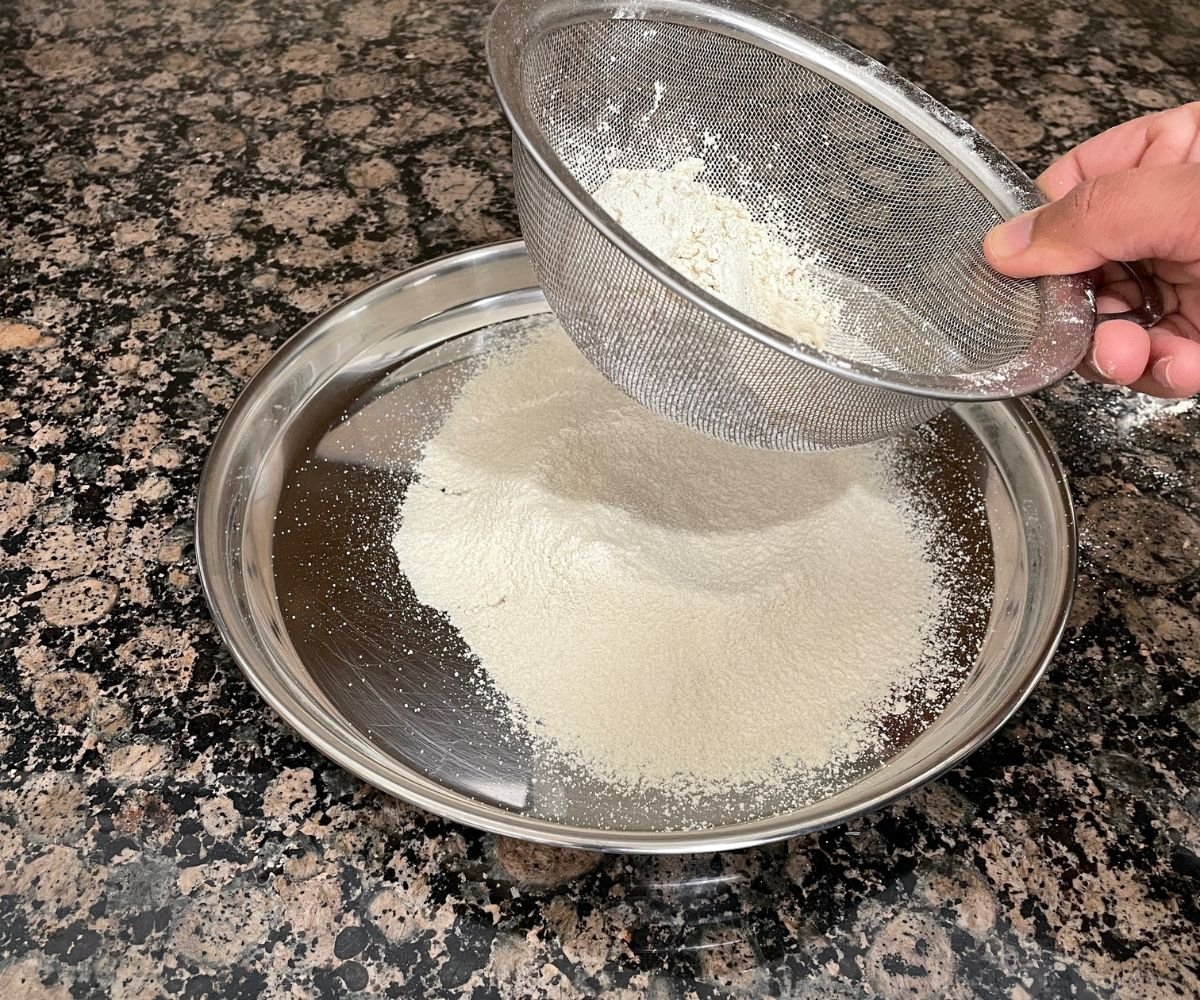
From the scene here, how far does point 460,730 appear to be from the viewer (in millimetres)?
785

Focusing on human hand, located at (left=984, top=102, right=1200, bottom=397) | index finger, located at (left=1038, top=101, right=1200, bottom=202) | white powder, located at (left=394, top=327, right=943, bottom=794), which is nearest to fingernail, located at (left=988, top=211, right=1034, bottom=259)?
human hand, located at (left=984, top=102, right=1200, bottom=397)

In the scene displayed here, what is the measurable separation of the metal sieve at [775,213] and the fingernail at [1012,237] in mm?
37

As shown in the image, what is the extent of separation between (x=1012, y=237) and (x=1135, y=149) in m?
0.26

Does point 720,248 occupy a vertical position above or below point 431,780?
above

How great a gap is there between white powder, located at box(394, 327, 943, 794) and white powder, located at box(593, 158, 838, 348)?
0.49 ft

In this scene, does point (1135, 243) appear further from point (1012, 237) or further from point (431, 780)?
point (431, 780)

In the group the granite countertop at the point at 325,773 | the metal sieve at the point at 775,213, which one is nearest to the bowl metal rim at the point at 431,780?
the granite countertop at the point at 325,773

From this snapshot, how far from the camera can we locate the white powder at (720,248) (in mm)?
887

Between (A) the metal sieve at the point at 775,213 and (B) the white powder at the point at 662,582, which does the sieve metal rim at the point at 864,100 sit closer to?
(A) the metal sieve at the point at 775,213

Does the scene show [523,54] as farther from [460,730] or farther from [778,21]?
[460,730]

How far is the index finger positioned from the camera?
956mm

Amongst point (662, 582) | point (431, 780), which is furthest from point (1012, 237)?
point (431, 780)

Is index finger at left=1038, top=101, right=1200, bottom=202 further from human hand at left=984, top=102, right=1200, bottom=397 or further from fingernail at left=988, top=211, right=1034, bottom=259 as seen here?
fingernail at left=988, top=211, right=1034, bottom=259

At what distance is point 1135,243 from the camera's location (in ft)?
2.54
